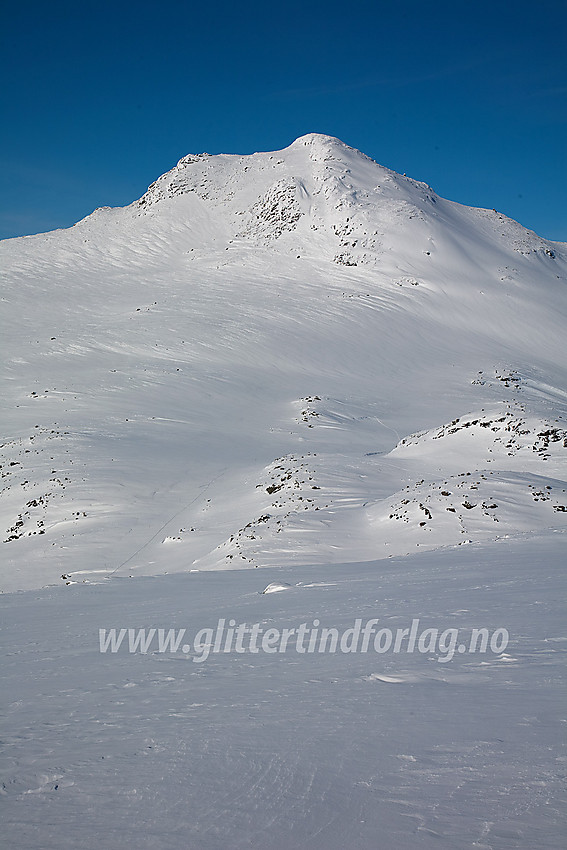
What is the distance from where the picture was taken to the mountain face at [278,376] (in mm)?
17672

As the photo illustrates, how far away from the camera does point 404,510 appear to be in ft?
54.7

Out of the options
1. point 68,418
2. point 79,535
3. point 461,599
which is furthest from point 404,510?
point 68,418

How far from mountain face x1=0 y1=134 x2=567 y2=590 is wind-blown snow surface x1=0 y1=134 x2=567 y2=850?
20 cm

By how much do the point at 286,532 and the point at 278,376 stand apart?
2914cm

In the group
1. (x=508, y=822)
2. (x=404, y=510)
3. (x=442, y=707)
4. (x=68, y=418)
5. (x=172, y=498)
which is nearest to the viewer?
(x=508, y=822)

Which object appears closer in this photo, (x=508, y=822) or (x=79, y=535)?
(x=508, y=822)

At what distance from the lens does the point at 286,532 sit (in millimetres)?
16531

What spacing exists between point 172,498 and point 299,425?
12.4 meters

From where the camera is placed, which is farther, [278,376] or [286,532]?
[278,376]

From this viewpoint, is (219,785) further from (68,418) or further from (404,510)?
(68,418)

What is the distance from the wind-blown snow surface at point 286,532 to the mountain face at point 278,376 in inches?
7.9

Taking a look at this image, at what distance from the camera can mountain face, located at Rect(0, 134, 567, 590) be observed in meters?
17.7

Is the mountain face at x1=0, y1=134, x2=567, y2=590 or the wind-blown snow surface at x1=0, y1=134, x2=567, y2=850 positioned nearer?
the wind-blown snow surface at x1=0, y1=134, x2=567, y2=850

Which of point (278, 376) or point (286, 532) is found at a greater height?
point (278, 376)
